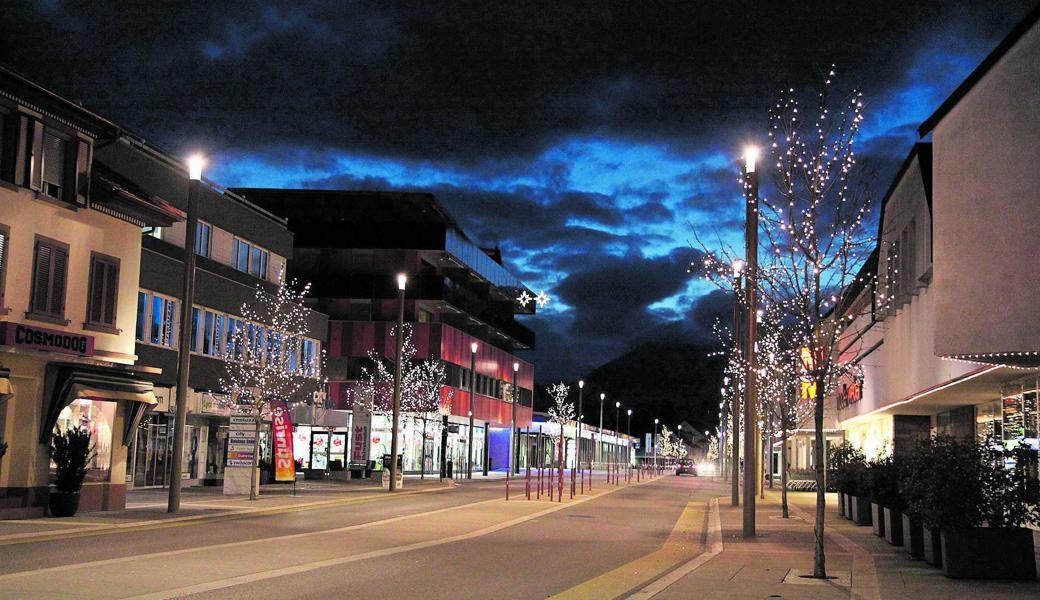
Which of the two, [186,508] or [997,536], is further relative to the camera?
[186,508]

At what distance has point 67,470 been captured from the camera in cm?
2327

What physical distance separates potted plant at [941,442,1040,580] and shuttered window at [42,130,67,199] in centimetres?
1964

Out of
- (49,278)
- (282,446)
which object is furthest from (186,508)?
(282,446)

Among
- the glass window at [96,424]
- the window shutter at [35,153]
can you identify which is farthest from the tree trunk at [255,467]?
the window shutter at [35,153]

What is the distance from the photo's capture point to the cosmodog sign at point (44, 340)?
72.1 feet

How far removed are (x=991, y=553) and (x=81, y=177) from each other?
801 inches

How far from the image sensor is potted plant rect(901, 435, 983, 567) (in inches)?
560

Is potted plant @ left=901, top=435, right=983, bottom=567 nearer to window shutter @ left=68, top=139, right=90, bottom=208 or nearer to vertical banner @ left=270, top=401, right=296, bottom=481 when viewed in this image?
window shutter @ left=68, top=139, right=90, bottom=208

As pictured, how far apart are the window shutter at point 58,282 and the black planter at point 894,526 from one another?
59.5 ft

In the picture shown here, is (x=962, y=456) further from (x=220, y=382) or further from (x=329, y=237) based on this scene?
(x=329, y=237)

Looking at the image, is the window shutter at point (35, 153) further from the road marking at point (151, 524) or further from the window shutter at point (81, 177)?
the road marking at point (151, 524)

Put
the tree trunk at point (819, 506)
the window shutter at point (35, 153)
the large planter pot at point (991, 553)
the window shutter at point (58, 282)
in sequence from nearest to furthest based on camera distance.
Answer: the large planter pot at point (991, 553) → the tree trunk at point (819, 506) → the window shutter at point (35, 153) → the window shutter at point (58, 282)

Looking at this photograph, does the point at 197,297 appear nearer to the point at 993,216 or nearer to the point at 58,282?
the point at 58,282

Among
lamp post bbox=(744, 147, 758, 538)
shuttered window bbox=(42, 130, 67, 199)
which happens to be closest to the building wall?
lamp post bbox=(744, 147, 758, 538)
